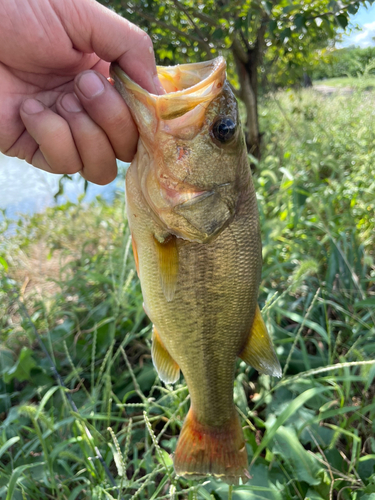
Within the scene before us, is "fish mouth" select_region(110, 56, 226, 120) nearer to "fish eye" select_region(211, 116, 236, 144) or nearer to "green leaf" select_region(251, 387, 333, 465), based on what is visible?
"fish eye" select_region(211, 116, 236, 144)

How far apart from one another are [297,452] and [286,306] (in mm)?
1200

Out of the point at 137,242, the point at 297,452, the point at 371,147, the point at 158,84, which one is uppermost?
the point at 158,84

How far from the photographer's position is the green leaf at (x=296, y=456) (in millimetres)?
1586

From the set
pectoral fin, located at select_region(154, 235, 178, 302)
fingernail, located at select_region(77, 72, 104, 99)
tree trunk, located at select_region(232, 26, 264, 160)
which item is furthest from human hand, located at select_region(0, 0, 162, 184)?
tree trunk, located at select_region(232, 26, 264, 160)

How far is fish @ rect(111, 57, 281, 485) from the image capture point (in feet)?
3.90

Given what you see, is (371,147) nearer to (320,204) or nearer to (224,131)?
(320,204)

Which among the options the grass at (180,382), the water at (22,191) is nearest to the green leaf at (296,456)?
the grass at (180,382)

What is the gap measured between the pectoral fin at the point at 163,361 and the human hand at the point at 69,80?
74 cm

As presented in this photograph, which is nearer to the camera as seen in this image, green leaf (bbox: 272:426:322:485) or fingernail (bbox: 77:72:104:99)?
fingernail (bbox: 77:72:104:99)

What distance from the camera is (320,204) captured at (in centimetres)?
Answer: 308

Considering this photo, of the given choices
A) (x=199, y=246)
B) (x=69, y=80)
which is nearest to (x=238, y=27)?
(x=69, y=80)

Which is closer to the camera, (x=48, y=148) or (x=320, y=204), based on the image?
(x=48, y=148)

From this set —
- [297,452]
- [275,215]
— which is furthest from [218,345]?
[275,215]

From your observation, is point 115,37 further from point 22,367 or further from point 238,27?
point 238,27
